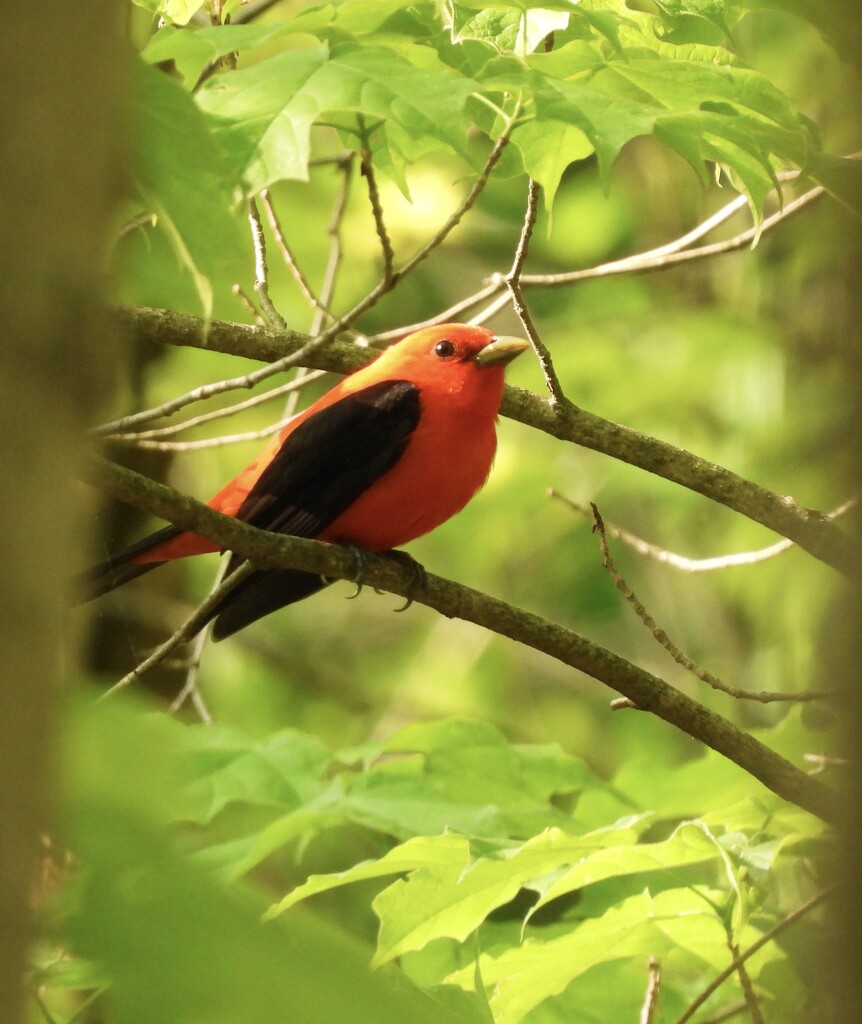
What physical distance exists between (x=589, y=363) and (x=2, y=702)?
611 cm

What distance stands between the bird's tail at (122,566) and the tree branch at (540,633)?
928 mm

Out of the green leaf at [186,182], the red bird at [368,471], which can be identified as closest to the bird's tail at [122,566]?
the red bird at [368,471]

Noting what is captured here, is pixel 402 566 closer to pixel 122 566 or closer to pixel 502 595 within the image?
pixel 122 566

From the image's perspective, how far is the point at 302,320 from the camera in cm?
800

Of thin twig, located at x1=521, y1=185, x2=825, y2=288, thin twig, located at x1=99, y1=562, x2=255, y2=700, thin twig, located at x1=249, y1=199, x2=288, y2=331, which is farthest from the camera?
thin twig, located at x1=521, y1=185, x2=825, y2=288

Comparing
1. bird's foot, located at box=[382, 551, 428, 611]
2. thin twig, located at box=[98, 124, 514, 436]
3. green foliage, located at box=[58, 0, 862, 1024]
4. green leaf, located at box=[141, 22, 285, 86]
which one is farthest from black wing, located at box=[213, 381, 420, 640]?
green leaf, located at box=[141, 22, 285, 86]

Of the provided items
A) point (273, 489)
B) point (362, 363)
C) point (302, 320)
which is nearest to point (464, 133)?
point (362, 363)

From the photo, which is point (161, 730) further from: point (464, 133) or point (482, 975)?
point (482, 975)

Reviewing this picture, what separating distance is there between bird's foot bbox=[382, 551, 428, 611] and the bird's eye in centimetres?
72

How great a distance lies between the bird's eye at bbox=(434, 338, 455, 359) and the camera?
14.5 feet

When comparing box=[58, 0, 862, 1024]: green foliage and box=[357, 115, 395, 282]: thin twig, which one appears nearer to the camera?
box=[58, 0, 862, 1024]: green foliage

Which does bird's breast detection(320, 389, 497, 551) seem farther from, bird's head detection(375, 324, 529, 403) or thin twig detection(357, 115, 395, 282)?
thin twig detection(357, 115, 395, 282)

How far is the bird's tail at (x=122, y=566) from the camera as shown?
12.6 ft

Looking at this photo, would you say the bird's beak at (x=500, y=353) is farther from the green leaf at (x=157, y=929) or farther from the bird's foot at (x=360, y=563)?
the green leaf at (x=157, y=929)
